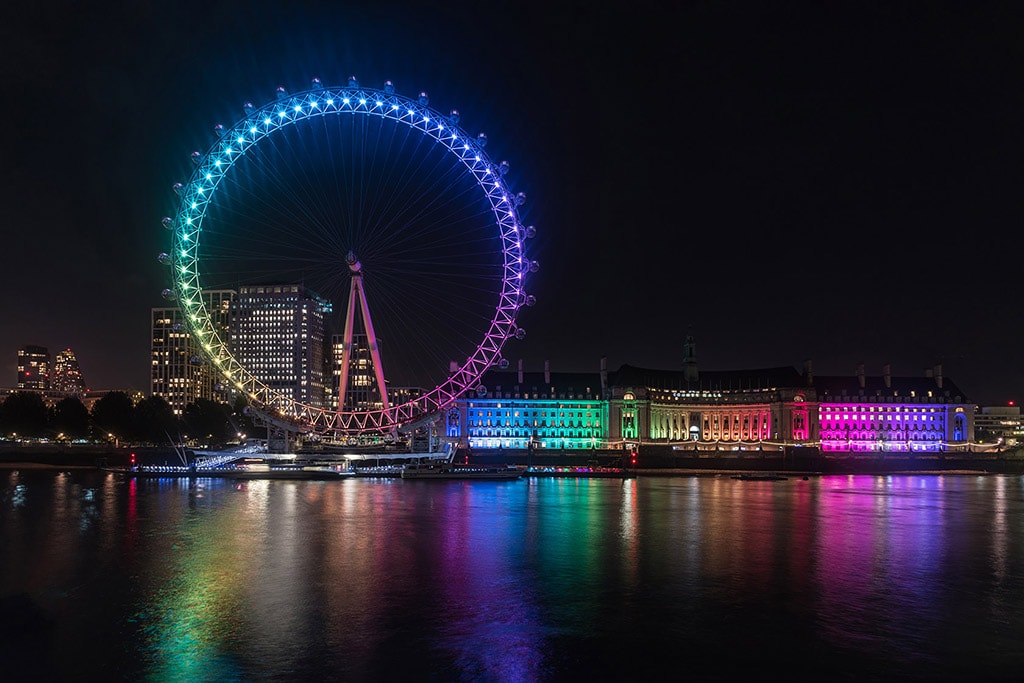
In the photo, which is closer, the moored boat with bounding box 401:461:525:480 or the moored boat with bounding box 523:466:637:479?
the moored boat with bounding box 401:461:525:480

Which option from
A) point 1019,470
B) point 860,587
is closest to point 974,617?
point 860,587

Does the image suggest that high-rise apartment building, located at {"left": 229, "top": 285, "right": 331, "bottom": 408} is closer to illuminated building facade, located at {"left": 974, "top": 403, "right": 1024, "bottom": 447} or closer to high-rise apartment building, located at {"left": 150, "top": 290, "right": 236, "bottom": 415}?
high-rise apartment building, located at {"left": 150, "top": 290, "right": 236, "bottom": 415}

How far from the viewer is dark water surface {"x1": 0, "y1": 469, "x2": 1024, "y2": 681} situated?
16078 mm

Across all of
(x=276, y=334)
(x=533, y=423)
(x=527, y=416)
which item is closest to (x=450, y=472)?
(x=533, y=423)

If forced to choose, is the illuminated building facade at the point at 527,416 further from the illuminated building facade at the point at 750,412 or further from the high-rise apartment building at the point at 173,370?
the high-rise apartment building at the point at 173,370

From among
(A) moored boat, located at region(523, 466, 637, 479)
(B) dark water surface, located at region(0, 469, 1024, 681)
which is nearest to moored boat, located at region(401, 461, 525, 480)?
(A) moored boat, located at region(523, 466, 637, 479)

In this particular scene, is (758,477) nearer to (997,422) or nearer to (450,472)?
(450,472)

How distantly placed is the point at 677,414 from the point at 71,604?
368ft

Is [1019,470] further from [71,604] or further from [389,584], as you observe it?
[71,604]

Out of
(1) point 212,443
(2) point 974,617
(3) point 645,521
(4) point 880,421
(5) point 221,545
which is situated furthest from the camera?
(4) point 880,421

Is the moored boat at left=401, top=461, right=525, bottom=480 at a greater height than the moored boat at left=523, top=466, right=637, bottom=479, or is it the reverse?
the moored boat at left=401, top=461, right=525, bottom=480

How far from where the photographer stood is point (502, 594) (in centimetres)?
2197

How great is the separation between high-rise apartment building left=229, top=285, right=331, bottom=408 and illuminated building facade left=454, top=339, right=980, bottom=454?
66.7 meters

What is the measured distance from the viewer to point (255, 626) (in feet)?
60.2
